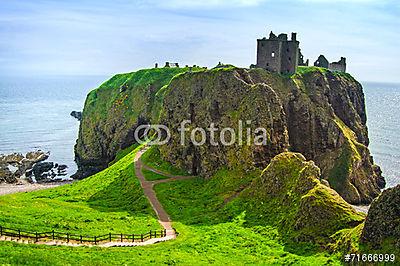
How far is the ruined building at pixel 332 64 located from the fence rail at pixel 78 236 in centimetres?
8898

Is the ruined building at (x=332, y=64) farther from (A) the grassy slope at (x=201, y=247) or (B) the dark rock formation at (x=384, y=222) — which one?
(B) the dark rock formation at (x=384, y=222)

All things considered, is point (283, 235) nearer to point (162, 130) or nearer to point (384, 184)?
point (162, 130)

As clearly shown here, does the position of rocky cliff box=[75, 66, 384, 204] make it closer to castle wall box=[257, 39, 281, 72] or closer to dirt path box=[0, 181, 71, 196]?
castle wall box=[257, 39, 281, 72]

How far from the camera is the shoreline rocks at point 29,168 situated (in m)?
112

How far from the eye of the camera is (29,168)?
12381 cm

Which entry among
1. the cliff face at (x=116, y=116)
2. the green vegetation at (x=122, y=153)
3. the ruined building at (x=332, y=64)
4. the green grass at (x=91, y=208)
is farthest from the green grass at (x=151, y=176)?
the ruined building at (x=332, y=64)

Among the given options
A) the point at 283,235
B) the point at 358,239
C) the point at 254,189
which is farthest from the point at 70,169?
the point at 358,239

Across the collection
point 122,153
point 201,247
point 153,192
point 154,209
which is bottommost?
point 154,209

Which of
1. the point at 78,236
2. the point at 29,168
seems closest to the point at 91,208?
the point at 78,236

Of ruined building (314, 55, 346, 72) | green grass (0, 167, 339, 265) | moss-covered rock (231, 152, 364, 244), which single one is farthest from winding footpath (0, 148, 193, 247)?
ruined building (314, 55, 346, 72)

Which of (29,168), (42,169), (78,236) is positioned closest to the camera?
(78,236)

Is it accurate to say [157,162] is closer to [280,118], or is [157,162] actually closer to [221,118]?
[221,118]

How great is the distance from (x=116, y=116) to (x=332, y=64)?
63598 millimetres

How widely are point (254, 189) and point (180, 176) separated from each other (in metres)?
20.6
